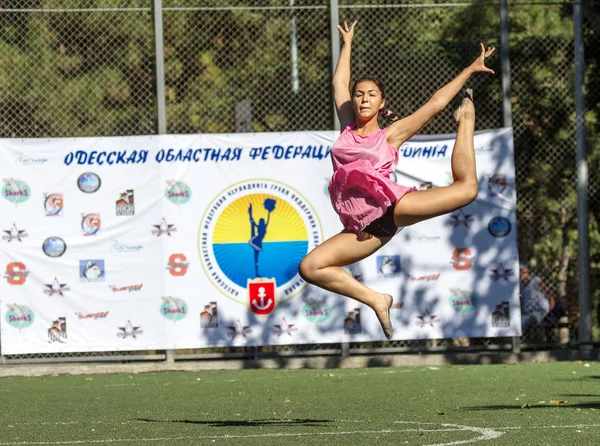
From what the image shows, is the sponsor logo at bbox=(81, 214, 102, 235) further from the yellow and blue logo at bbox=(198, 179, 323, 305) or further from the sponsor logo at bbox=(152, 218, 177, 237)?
the yellow and blue logo at bbox=(198, 179, 323, 305)

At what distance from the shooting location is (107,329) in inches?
570

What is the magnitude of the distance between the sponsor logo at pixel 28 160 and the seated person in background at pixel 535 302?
6178mm

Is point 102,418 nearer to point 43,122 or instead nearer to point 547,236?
point 43,122

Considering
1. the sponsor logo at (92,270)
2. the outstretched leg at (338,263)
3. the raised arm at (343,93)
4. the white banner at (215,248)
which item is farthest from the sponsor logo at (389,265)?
the outstretched leg at (338,263)

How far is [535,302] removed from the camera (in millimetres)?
15234

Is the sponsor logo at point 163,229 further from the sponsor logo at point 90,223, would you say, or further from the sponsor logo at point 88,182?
the sponsor logo at point 88,182

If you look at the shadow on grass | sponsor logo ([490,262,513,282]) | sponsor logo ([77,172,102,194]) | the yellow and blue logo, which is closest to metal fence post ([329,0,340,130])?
the yellow and blue logo

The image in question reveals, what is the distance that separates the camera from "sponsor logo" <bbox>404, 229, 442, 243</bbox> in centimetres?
1480

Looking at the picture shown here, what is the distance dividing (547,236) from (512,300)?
149 cm

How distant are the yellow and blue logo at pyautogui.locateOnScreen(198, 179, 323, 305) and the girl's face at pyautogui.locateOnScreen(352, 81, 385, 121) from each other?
273 inches

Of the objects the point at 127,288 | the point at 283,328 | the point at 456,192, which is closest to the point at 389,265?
the point at 283,328

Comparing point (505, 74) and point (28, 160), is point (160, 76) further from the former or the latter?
point (505, 74)

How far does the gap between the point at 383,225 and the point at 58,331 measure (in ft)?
25.8

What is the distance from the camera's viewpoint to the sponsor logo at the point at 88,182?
571 inches
